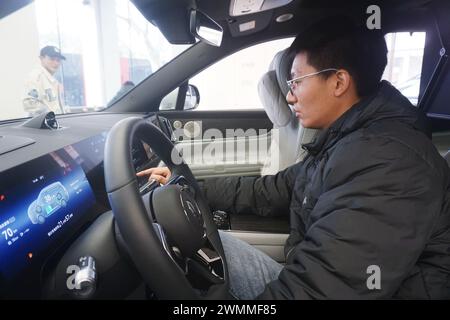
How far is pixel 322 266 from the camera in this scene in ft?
2.42

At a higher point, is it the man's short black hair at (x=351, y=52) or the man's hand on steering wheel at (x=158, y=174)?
the man's short black hair at (x=351, y=52)

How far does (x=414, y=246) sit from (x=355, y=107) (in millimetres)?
417

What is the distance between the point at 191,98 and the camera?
2195 millimetres

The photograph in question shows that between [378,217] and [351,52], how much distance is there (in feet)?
1.72

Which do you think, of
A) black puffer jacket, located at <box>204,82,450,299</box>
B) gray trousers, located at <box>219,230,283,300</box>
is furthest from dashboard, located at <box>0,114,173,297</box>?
black puffer jacket, located at <box>204,82,450,299</box>

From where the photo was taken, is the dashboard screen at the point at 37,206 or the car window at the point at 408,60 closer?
the dashboard screen at the point at 37,206

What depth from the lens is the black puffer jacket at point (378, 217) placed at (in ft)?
2.38

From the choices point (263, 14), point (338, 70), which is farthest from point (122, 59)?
point (338, 70)

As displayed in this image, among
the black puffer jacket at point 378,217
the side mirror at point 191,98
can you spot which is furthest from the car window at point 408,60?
the black puffer jacket at point 378,217

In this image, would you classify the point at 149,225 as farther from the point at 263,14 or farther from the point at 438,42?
the point at 438,42

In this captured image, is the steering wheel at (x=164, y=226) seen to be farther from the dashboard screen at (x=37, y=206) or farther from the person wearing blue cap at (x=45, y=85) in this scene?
the person wearing blue cap at (x=45, y=85)

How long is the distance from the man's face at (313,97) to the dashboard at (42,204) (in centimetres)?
56

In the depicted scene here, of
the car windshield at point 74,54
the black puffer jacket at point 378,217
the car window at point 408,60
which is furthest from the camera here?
the car windshield at point 74,54

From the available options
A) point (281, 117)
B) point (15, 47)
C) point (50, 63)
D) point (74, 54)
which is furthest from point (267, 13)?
point (74, 54)
